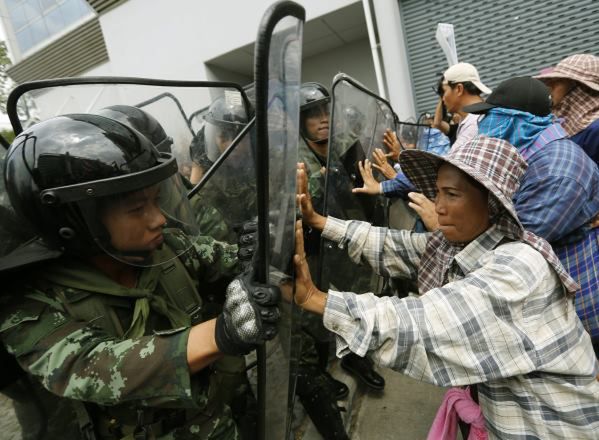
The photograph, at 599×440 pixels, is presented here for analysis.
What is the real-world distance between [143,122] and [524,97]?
238cm

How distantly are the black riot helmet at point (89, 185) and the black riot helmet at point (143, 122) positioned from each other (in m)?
0.98

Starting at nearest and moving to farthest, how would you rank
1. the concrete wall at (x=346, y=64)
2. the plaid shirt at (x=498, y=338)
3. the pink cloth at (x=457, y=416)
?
1. the plaid shirt at (x=498, y=338)
2. the pink cloth at (x=457, y=416)
3. the concrete wall at (x=346, y=64)

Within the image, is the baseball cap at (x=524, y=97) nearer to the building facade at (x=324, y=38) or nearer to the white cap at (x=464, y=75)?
the white cap at (x=464, y=75)

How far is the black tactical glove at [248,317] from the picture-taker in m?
0.94

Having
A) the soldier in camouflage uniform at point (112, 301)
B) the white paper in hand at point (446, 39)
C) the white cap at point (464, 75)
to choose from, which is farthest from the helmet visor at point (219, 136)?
the white paper in hand at point (446, 39)

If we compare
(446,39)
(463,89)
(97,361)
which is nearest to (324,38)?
(446,39)

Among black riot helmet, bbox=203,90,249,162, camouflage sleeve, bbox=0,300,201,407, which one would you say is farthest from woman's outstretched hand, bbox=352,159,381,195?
camouflage sleeve, bbox=0,300,201,407

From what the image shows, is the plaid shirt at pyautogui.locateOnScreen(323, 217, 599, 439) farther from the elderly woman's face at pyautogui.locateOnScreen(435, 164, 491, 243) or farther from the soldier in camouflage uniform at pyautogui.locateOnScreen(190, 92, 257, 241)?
the soldier in camouflage uniform at pyautogui.locateOnScreen(190, 92, 257, 241)

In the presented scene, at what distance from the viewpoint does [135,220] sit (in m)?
1.23

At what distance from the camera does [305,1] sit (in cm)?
793

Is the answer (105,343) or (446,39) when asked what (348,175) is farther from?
(446,39)

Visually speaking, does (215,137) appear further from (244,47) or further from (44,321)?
(244,47)

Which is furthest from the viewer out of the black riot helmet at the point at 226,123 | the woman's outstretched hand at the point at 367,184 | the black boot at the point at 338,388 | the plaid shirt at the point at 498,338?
the black boot at the point at 338,388

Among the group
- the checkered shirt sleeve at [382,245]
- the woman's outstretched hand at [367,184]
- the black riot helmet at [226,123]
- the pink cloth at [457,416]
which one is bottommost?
the pink cloth at [457,416]
